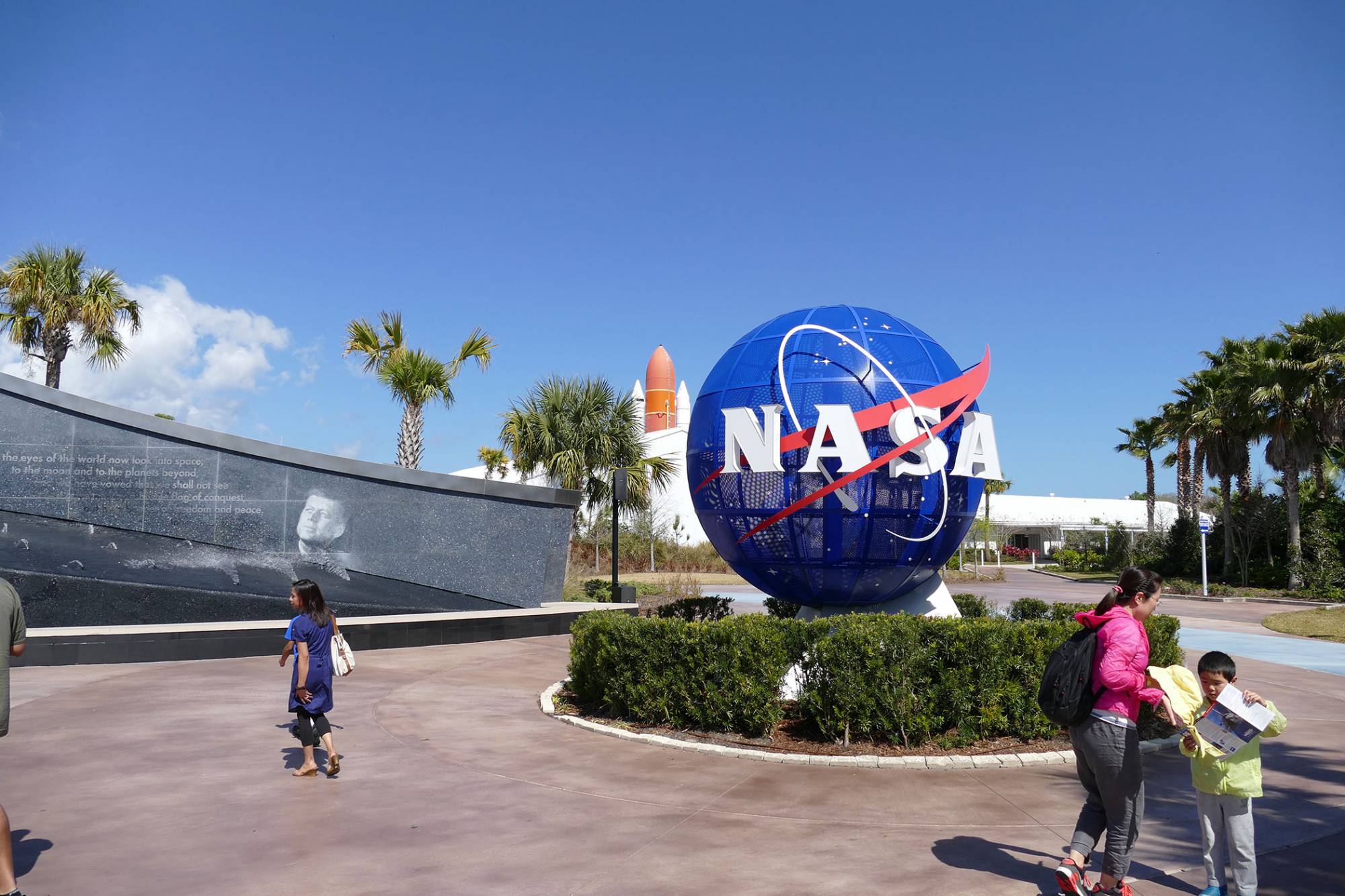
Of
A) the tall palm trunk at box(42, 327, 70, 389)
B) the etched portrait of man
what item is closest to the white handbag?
the etched portrait of man

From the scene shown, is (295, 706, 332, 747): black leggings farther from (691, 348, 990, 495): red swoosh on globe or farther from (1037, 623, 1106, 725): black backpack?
(1037, 623, 1106, 725): black backpack

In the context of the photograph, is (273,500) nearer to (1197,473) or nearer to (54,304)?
(54,304)

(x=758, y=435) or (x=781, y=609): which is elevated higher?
(x=758, y=435)

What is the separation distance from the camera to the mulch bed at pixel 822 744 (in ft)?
26.2

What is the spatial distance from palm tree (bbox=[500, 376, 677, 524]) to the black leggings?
18.2 meters

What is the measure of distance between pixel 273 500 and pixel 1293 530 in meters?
33.0

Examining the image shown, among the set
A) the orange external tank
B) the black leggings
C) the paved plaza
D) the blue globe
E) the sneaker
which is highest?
the orange external tank

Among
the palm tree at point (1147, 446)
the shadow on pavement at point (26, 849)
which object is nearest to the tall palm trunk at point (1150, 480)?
the palm tree at point (1147, 446)

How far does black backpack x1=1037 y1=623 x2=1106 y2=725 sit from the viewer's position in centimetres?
462

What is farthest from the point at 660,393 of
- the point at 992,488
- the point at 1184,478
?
the point at 1184,478

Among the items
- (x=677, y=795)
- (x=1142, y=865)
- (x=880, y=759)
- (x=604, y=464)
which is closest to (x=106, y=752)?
(x=677, y=795)

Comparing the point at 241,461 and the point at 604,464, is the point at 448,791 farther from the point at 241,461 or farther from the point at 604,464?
the point at 604,464

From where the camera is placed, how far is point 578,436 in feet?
84.4

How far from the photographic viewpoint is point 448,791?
6.79m
